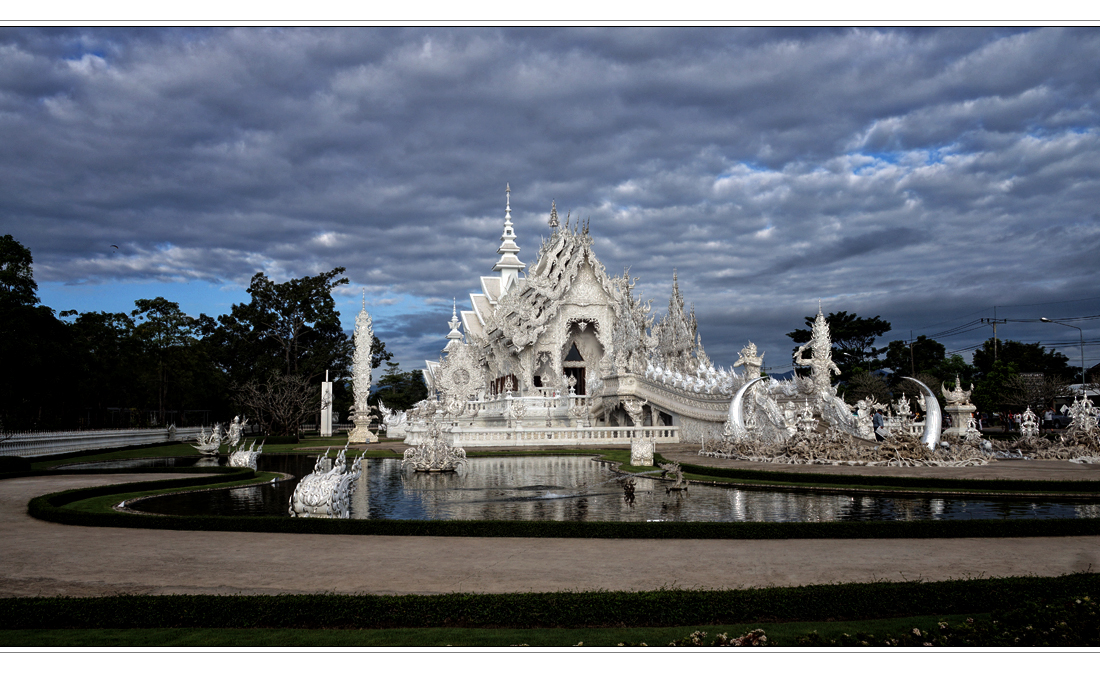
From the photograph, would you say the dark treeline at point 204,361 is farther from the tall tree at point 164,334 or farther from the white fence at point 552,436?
the white fence at point 552,436

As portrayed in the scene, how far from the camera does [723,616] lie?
6266 mm

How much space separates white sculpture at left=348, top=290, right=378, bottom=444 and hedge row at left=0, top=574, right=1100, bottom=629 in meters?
28.1

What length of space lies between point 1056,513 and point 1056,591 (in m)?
6.37

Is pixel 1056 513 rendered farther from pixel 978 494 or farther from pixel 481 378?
pixel 481 378

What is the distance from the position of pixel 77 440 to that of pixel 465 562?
2914 centimetres

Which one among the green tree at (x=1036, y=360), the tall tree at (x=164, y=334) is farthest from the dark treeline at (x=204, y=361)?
the green tree at (x=1036, y=360)

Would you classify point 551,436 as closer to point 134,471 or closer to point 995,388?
point 134,471

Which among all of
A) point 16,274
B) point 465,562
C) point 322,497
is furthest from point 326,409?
point 465,562

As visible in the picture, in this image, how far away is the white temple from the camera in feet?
104

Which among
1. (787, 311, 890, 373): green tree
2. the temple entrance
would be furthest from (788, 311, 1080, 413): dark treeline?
the temple entrance

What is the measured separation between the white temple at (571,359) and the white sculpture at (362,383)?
13.2ft

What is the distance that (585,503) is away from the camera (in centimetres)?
1351

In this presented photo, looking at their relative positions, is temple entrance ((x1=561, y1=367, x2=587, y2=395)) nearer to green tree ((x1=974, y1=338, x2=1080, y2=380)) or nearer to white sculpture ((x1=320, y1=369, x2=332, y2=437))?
white sculpture ((x1=320, y1=369, x2=332, y2=437))
